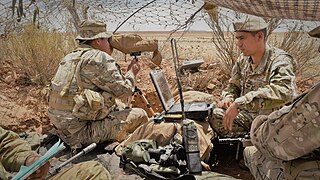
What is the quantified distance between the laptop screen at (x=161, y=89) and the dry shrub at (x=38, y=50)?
3520mm

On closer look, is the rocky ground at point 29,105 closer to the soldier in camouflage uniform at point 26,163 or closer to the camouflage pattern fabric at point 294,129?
the soldier in camouflage uniform at point 26,163

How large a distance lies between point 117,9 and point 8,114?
3.13 m

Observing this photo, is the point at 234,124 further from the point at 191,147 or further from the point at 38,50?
the point at 38,50

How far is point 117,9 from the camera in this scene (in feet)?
12.7

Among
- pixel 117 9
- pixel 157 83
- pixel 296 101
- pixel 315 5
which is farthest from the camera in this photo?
pixel 157 83

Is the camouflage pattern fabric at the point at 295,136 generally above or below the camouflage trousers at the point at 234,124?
above

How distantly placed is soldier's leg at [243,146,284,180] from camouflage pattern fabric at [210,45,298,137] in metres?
0.70

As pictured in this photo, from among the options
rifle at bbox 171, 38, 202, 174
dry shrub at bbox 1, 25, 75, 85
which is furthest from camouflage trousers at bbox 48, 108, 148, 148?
dry shrub at bbox 1, 25, 75, 85

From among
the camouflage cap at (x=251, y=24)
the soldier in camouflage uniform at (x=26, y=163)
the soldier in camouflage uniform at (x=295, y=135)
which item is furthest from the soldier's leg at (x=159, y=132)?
the soldier in camouflage uniform at (x=295, y=135)

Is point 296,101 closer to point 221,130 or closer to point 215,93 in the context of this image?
point 221,130

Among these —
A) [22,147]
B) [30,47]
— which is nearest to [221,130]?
[22,147]

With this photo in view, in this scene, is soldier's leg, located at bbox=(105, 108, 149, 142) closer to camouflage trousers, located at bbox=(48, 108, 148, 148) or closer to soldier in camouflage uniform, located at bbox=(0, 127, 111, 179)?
camouflage trousers, located at bbox=(48, 108, 148, 148)

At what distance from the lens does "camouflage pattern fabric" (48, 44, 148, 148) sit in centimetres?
442

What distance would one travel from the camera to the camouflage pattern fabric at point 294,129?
188 cm
